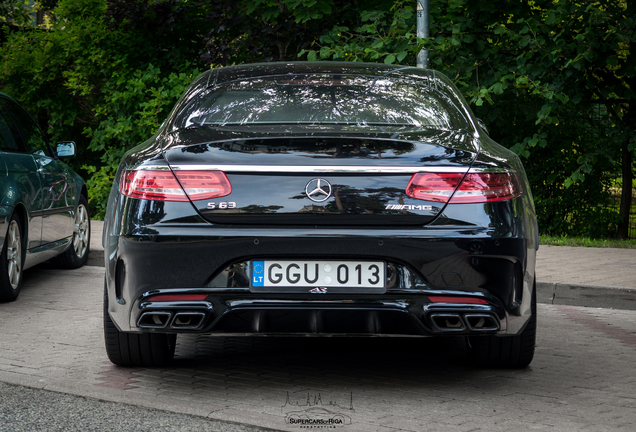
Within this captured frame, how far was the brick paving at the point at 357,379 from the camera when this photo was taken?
Result: 146 inches

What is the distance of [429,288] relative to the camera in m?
3.69

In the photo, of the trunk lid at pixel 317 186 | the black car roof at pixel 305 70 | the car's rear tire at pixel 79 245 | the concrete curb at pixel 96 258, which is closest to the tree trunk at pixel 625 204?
the concrete curb at pixel 96 258

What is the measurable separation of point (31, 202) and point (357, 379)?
3.76m

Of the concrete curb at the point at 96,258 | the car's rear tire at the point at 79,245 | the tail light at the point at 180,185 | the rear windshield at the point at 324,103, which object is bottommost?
the concrete curb at the point at 96,258

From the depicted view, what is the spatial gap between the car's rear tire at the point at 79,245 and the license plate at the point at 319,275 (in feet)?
17.2

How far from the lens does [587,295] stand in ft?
23.5

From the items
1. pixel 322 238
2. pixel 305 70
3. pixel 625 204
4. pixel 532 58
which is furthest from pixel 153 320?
pixel 625 204

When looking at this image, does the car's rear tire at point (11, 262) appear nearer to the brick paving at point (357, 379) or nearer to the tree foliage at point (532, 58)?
the brick paving at point (357, 379)

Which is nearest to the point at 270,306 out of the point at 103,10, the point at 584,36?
the point at 584,36

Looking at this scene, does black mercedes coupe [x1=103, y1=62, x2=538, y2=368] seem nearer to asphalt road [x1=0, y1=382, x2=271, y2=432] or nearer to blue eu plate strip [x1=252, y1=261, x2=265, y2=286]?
blue eu plate strip [x1=252, y1=261, x2=265, y2=286]

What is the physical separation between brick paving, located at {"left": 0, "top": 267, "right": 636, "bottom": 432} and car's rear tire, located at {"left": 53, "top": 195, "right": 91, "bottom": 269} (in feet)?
8.53

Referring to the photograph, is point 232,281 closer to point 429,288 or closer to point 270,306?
point 270,306

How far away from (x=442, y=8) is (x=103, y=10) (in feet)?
17.4

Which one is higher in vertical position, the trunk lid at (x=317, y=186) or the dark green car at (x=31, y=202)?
the trunk lid at (x=317, y=186)
